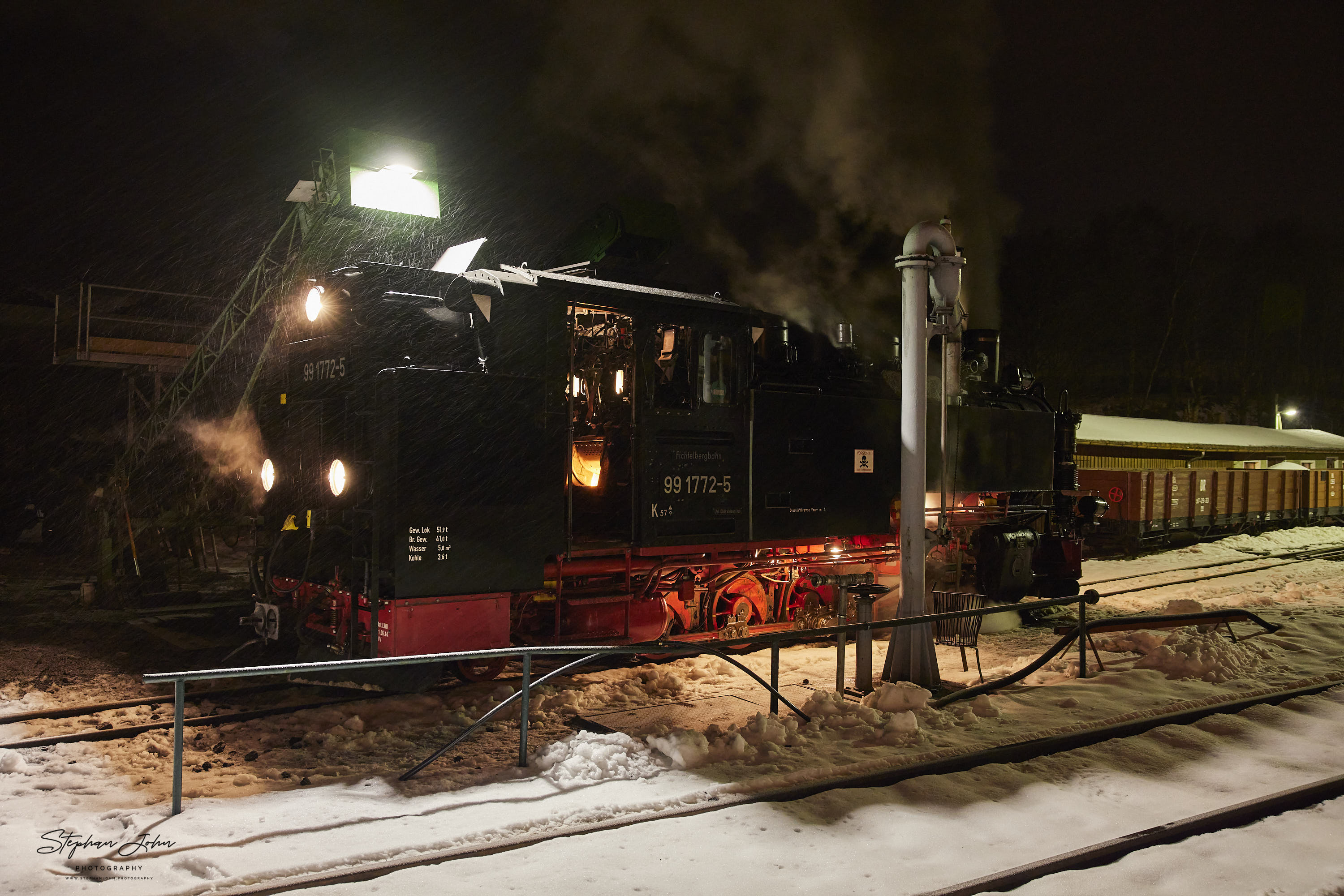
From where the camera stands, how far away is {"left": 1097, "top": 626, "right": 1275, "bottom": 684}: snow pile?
7410mm

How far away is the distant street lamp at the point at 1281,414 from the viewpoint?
1535 inches

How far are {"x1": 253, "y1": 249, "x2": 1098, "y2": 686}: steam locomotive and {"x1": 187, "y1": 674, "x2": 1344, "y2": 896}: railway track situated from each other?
96.8 inches

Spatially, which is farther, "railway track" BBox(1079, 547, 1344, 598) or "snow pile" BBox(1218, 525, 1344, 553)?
"snow pile" BBox(1218, 525, 1344, 553)

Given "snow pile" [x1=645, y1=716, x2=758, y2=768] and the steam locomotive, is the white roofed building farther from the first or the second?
"snow pile" [x1=645, y1=716, x2=758, y2=768]

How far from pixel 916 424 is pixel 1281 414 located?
4096 centimetres

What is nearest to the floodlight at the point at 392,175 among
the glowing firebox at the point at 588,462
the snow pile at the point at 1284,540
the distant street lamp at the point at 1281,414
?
the glowing firebox at the point at 588,462

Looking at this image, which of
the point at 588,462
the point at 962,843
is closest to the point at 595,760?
the point at 962,843

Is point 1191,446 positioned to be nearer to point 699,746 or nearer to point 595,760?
point 699,746

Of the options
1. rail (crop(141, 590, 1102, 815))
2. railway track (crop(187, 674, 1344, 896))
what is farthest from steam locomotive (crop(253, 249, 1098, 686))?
railway track (crop(187, 674, 1344, 896))

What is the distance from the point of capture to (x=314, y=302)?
7141 millimetres

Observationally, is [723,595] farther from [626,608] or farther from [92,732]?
[92,732]

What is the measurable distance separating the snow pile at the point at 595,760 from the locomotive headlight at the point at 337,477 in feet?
8.65

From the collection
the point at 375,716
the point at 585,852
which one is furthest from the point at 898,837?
the point at 375,716

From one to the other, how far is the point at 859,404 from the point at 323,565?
5.21 meters
